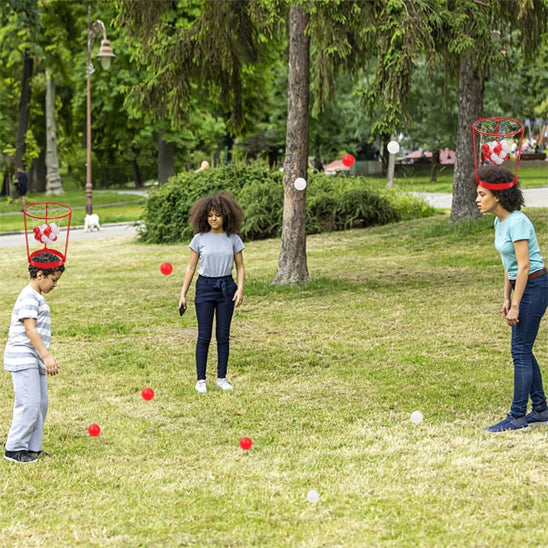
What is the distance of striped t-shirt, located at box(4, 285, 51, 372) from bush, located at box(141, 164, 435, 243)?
1563cm

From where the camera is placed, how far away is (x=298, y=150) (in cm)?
→ 1335

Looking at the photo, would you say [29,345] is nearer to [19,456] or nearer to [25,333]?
[25,333]

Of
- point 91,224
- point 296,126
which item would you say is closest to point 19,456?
point 296,126

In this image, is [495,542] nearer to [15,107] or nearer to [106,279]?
[106,279]

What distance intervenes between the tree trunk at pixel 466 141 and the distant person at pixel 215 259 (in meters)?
11.4

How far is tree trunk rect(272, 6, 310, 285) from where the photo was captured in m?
13.2

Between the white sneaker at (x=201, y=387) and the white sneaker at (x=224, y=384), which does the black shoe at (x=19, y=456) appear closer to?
the white sneaker at (x=201, y=387)

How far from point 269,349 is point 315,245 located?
34.2 ft

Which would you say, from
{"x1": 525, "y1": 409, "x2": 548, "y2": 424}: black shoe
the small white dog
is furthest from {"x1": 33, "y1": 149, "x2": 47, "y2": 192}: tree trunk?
{"x1": 525, "y1": 409, "x2": 548, "y2": 424}: black shoe

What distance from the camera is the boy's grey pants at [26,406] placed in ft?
19.5

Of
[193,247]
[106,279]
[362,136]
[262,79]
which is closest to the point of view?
[193,247]

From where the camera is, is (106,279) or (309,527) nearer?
(309,527)

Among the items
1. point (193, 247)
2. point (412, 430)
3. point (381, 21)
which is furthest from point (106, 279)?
point (412, 430)

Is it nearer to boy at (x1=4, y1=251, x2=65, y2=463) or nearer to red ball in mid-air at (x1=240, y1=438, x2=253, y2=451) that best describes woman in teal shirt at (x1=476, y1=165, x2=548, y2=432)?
red ball in mid-air at (x1=240, y1=438, x2=253, y2=451)
